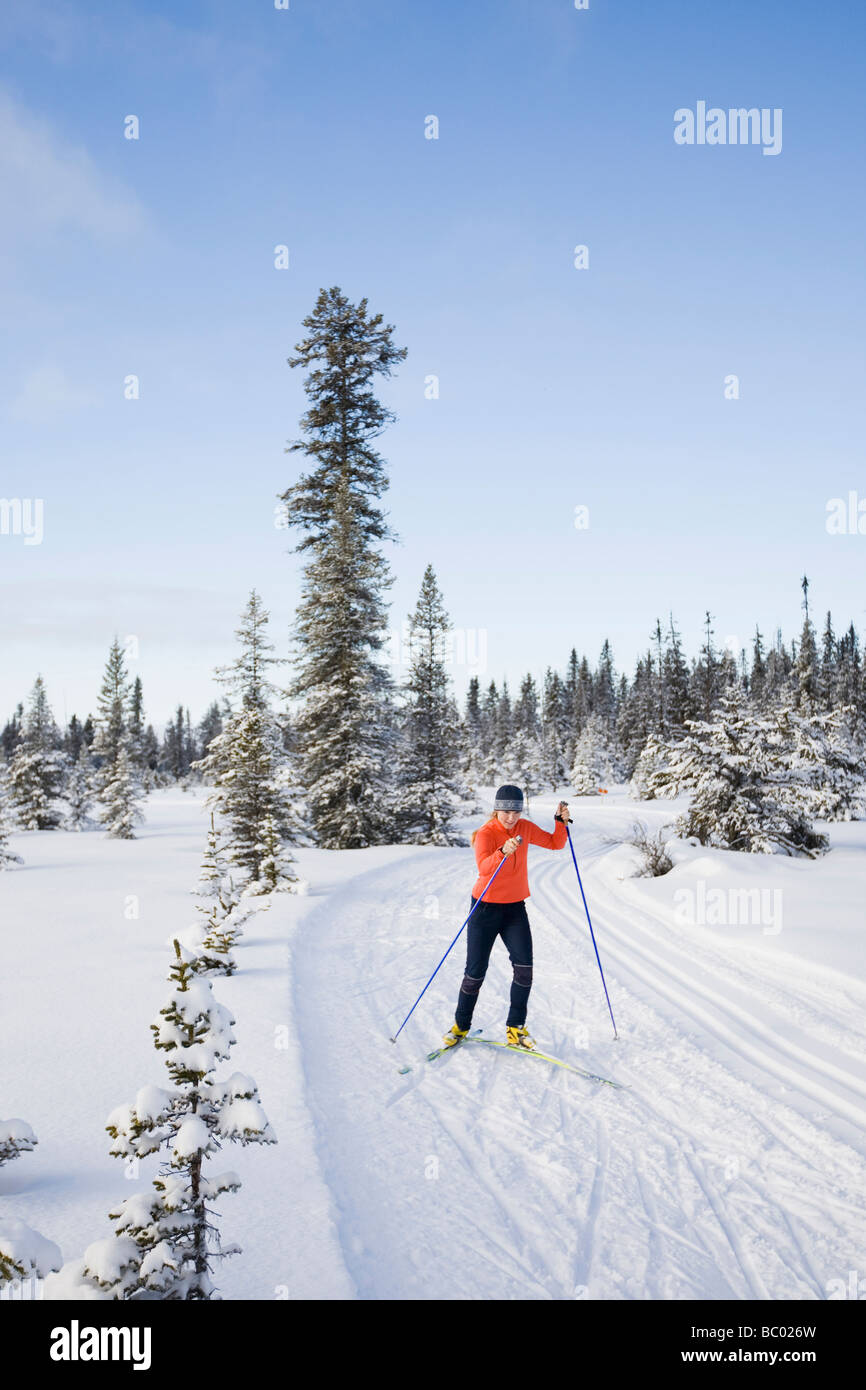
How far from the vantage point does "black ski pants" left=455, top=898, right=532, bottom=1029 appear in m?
5.77

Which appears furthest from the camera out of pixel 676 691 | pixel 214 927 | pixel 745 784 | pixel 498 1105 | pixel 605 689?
pixel 605 689

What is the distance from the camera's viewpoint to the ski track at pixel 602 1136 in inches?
126

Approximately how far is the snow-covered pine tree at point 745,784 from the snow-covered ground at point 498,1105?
17.8 feet

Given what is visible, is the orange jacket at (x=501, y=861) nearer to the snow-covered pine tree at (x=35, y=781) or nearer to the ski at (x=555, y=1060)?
the ski at (x=555, y=1060)

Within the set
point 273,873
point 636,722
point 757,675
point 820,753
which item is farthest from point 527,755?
point 273,873

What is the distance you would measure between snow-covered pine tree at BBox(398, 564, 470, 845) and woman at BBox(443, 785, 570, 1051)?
16.6 m

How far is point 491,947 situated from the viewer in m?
5.89

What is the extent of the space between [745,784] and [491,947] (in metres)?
11.3

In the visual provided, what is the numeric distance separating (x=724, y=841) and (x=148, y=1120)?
51.0ft

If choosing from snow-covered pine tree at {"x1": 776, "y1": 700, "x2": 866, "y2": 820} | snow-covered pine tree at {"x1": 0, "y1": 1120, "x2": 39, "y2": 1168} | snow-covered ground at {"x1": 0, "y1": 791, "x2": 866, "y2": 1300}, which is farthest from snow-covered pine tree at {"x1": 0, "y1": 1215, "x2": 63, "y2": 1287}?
snow-covered pine tree at {"x1": 776, "y1": 700, "x2": 866, "y2": 820}

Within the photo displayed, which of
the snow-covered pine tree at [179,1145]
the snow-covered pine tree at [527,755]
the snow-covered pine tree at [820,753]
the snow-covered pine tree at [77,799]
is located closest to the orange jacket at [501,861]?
the snow-covered pine tree at [179,1145]

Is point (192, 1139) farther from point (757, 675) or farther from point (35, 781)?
point (757, 675)
